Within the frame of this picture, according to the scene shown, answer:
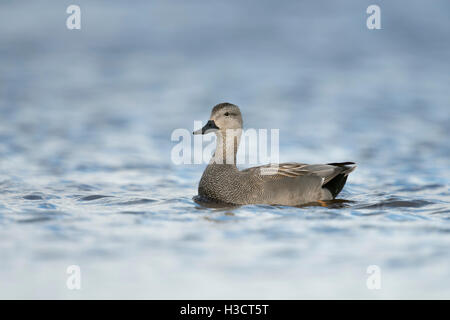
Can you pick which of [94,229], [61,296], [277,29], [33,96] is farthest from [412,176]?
[277,29]

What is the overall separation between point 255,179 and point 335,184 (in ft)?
4.13

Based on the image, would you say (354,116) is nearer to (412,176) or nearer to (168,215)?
(412,176)

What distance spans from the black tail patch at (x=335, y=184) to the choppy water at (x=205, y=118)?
11.0 inches

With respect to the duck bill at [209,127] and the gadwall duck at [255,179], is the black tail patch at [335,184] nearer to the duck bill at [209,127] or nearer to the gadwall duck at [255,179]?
the gadwall duck at [255,179]

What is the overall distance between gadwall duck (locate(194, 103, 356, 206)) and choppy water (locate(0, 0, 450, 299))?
30 cm

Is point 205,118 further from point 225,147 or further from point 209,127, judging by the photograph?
point 209,127

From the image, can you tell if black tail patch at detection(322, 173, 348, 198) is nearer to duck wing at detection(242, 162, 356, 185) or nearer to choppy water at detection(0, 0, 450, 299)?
duck wing at detection(242, 162, 356, 185)

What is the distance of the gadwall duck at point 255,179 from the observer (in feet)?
32.2

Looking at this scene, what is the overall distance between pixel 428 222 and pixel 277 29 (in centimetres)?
1462

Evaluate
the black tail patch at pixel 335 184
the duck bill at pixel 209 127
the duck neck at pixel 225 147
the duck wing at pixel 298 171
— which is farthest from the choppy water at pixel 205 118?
the duck bill at pixel 209 127

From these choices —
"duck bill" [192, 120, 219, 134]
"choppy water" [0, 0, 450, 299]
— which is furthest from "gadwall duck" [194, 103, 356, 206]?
"choppy water" [0, 0, 450, 299]

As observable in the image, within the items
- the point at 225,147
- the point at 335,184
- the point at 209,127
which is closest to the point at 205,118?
the point at 225,147

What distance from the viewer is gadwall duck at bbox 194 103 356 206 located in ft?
32.2

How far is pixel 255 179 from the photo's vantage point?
9.96 m
